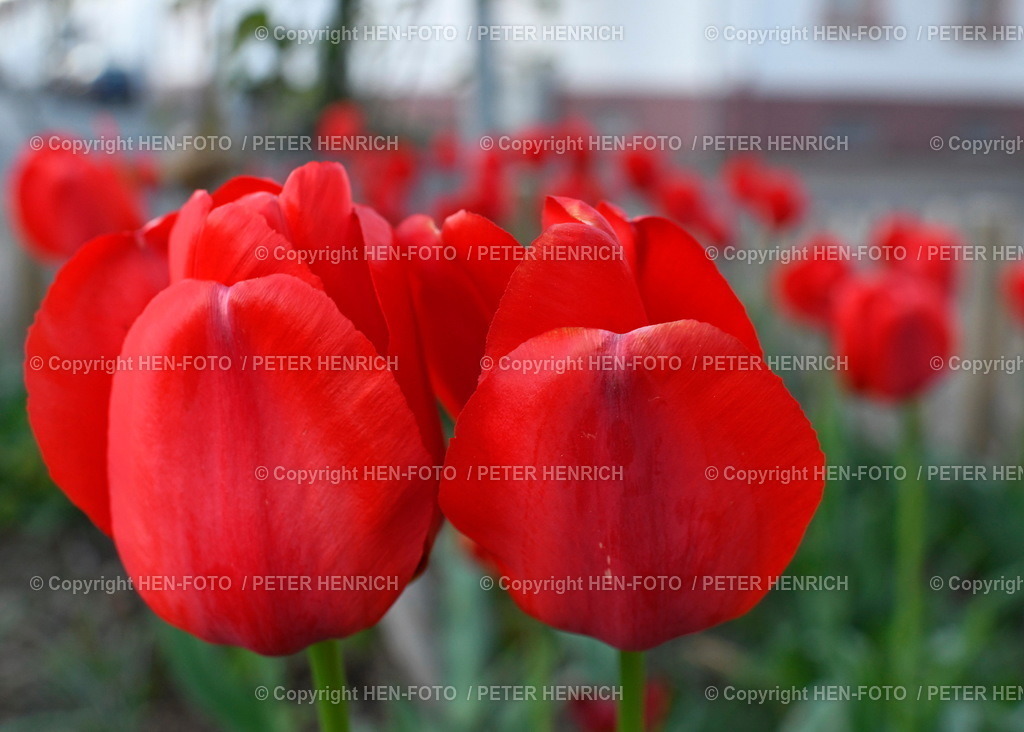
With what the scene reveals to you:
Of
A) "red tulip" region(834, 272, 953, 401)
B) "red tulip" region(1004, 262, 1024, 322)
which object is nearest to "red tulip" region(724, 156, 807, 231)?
"red tulip" region(1004, 262, 1024, 322)

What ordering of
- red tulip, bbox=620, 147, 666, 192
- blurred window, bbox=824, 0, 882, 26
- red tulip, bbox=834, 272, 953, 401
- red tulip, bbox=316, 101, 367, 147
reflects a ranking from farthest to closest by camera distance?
blurred window, bbox=824, 0, 882, 26 < red tulip, bbox=620, 147, 666, 192 < red tulip, bbox=316, 101, 367, 147 < red tulip, bbox=834, 272, 953, 401

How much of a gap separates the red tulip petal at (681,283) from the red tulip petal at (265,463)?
3.9 inches

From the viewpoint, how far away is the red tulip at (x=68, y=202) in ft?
3.24

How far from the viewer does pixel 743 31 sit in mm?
A: 1678

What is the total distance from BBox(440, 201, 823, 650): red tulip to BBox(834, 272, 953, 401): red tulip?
3.09ft

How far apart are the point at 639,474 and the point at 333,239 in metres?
0.13

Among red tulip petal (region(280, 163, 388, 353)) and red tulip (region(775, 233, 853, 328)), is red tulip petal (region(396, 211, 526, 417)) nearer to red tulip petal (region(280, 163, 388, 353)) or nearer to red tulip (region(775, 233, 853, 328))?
red tulip petal (region(280, 163, 388, 353))

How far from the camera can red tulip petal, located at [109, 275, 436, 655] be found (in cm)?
28

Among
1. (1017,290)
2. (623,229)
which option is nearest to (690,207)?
(1017,290)

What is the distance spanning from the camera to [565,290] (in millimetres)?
279

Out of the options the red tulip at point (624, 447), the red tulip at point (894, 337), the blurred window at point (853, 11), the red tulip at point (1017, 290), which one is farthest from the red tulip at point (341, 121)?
the blurred window at point (853, 11)

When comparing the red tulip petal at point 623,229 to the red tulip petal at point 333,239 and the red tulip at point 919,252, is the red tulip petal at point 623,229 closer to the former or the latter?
the red tulip petal at point 333,239

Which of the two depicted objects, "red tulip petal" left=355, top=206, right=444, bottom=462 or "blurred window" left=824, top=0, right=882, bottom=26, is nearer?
"red tulip petal" left=355, top=206, right=444, bottom=462

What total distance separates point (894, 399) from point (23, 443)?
8.05 feet
